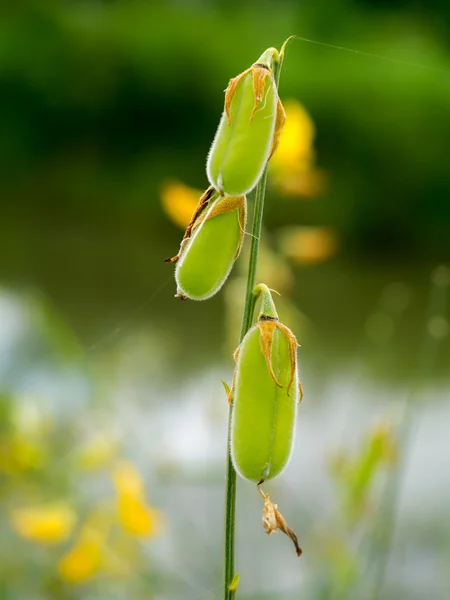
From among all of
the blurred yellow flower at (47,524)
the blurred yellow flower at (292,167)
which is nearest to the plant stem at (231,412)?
the blurred yellow flower at (47,524)

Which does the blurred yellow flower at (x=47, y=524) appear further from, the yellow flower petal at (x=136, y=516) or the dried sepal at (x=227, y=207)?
the dried sepal at (x=227, y=207)

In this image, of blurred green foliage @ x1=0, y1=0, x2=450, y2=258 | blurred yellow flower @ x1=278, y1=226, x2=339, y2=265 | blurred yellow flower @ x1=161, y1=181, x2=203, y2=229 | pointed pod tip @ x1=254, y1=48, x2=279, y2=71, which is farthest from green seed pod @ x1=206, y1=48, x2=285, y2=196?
blurred green foliage @ x1=0, y1=0, x2=450, y2=258

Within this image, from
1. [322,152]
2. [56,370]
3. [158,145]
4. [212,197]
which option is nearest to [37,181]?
[158,145]

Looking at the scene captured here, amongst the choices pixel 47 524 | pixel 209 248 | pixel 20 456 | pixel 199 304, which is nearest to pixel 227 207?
pixel 209 248

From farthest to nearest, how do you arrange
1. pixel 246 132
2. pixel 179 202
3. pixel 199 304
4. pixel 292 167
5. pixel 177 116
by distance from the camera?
1. pixel 177 116
2. pixel 199 304
3. pixel 292 167
4. pixel 179 202
5. pixel 246 132

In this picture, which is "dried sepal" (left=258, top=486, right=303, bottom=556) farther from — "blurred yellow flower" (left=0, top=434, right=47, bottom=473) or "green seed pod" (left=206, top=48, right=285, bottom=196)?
"blurred yellow flower" (left=0, top=434, right=47, bottom=473)

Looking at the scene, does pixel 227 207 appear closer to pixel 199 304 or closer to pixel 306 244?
pixel 306 244
